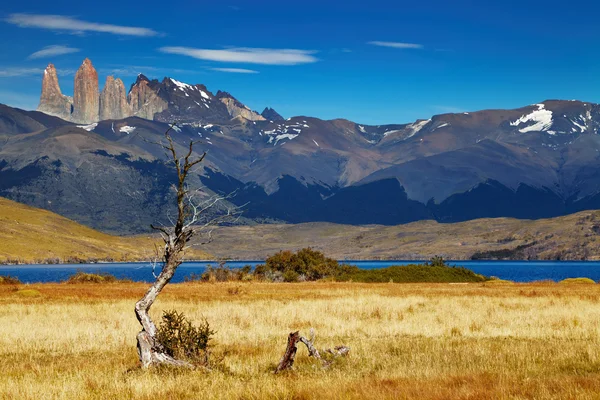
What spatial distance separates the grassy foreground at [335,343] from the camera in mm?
17406

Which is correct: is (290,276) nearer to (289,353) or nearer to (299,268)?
(299,268)

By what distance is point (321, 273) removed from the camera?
82.5 metres

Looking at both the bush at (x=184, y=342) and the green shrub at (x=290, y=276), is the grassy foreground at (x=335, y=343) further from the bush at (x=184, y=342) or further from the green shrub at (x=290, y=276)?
the green shrub at (x=290, y=276)

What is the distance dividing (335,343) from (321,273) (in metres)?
55.3

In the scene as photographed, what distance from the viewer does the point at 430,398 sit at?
15789 millimetres

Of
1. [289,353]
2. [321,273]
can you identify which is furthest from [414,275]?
[289,353]

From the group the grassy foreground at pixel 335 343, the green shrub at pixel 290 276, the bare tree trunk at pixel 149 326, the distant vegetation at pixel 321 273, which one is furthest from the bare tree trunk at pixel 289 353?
the green shrub at pixel 290 276

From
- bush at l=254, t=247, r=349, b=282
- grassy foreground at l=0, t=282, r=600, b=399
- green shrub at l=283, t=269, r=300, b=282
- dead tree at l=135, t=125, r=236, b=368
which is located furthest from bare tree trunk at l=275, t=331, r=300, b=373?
bush at l=254, t=247, r=349, b=282

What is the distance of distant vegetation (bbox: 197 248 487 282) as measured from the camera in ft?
257

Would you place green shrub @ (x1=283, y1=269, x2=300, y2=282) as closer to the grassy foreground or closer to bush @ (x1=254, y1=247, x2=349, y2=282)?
bush @ (x1=254, y1=247, x2=349, y2=282)

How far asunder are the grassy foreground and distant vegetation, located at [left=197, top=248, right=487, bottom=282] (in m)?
32.0

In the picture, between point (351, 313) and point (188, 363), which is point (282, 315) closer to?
point (351, 313)

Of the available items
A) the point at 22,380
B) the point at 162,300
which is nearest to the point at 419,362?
the point at 22,380

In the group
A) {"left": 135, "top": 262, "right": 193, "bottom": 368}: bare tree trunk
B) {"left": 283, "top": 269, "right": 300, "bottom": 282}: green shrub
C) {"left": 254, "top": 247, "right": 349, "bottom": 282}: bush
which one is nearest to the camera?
{"left": 135, "top": 262, "right": 193, "bottom": 368}: bare tree trunk
